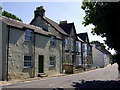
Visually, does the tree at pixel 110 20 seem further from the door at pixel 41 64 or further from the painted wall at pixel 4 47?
the door at pixel 41 64

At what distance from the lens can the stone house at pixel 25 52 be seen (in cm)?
1661

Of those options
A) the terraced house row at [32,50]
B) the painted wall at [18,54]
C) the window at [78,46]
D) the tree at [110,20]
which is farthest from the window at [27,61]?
the window at [78,46]

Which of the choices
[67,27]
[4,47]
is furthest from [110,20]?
[67,27]

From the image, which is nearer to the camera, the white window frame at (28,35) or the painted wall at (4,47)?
the painted wall at (4,47)

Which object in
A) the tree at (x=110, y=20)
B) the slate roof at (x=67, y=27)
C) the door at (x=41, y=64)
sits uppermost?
the slate roof at (x=67, y=27)

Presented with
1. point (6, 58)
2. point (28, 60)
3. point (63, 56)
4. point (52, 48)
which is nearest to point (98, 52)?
point (63, 56)

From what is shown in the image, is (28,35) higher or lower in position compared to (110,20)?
higher

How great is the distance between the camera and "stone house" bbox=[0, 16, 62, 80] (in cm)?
1661

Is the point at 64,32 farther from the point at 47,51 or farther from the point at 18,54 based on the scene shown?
the point at 18,54

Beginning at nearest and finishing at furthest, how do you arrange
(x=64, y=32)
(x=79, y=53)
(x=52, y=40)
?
(x=52, y=40)
(x=64, y=32)
(x=79, y=53)

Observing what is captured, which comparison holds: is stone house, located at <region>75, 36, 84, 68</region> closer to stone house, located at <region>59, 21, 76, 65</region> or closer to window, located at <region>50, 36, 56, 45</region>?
stone house, located at <region>59, 21, 76, 65</region>

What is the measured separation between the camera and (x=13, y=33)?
17312mm

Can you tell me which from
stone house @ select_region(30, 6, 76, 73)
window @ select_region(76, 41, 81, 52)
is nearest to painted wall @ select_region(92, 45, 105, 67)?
window @ select_region(76, 41, 81, 52)

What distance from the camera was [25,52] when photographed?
1897cm
